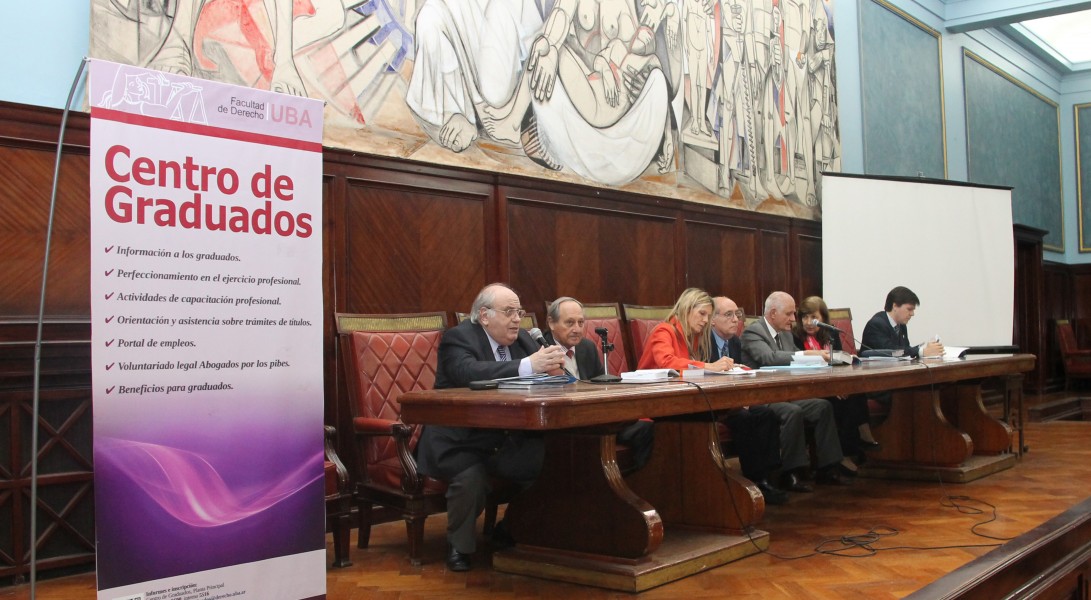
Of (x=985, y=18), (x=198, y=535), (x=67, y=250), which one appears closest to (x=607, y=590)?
(x=198, y=535)

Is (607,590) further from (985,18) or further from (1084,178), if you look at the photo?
(1084,178)

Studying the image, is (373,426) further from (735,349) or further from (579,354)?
(735,349)

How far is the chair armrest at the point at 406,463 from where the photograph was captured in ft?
12.1

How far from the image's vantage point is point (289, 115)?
2697 millimetres

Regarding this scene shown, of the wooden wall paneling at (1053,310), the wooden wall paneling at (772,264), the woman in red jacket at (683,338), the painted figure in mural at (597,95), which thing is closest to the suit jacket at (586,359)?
the woman in red jacket at (683,338)

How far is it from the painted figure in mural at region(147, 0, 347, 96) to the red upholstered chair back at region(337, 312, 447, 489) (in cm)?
118

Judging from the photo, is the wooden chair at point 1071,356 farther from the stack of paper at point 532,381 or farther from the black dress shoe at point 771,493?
the stack of paper at point 532,381

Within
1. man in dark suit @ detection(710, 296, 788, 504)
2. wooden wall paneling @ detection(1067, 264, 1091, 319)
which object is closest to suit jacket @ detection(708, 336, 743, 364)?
man in dark suit @ detection(710, 296, 788, 504)

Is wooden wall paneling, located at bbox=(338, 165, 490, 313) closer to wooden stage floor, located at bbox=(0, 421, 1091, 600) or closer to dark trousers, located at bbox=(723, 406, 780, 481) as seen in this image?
wooden stage floor, located at bbox=(0, 421, 1091, 600)

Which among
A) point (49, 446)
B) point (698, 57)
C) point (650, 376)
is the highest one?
point (698, 57)

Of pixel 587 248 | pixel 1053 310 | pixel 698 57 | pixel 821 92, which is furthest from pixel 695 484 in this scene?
pixel 1053 310

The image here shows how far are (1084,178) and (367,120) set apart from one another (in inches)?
483

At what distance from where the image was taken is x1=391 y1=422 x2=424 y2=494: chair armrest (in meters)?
3.69

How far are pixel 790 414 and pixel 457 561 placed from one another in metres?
2.14
